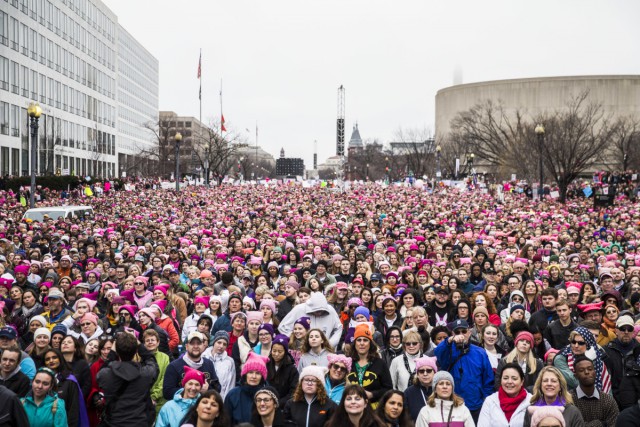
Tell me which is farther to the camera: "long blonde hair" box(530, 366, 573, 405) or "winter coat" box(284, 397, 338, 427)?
"winter coat" box(284, 397, 338, 427)

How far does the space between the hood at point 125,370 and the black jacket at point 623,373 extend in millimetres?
4776

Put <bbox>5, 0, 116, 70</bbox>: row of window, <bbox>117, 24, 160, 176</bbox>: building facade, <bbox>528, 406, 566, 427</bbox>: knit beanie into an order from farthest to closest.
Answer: <bbox>117, 24, 160, 176</bbox>: building facade, <bbox>5, 0, 116, 70</bbox>: row of window, <bbox>528, 406, 566, 427</bbox>: knit beanie

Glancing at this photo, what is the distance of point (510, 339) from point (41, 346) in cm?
554

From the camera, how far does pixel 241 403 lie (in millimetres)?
6797

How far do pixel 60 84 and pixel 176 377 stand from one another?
6499 centimetres

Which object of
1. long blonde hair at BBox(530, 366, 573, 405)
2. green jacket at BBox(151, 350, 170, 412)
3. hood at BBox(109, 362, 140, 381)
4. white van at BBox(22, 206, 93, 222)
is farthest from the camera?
white van at BBox(22, 206, 93, 222)

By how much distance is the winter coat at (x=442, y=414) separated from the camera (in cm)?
624

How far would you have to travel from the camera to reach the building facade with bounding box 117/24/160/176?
10038cm

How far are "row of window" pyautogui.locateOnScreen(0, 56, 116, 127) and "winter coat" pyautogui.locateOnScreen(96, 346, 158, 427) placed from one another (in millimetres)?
51664

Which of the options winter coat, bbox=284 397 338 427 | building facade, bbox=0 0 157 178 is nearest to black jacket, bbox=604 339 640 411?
winter coat, bbox=284 397 338 427

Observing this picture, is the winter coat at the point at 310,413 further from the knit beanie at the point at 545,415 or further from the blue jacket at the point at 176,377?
the knit beanie at the point at 545,415

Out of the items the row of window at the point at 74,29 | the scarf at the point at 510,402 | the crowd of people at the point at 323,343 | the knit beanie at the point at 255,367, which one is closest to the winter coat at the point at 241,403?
the crowd of people at the point at 323,343

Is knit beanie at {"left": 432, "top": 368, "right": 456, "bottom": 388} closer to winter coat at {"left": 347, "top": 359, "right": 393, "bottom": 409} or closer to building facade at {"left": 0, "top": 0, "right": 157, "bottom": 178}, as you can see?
winter coat at {"left": 347, "top": 359, "right": 393, "bottom": 409}

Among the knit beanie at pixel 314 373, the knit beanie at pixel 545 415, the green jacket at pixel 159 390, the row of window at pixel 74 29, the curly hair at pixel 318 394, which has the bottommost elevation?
the green jacket at pixel 159 390
